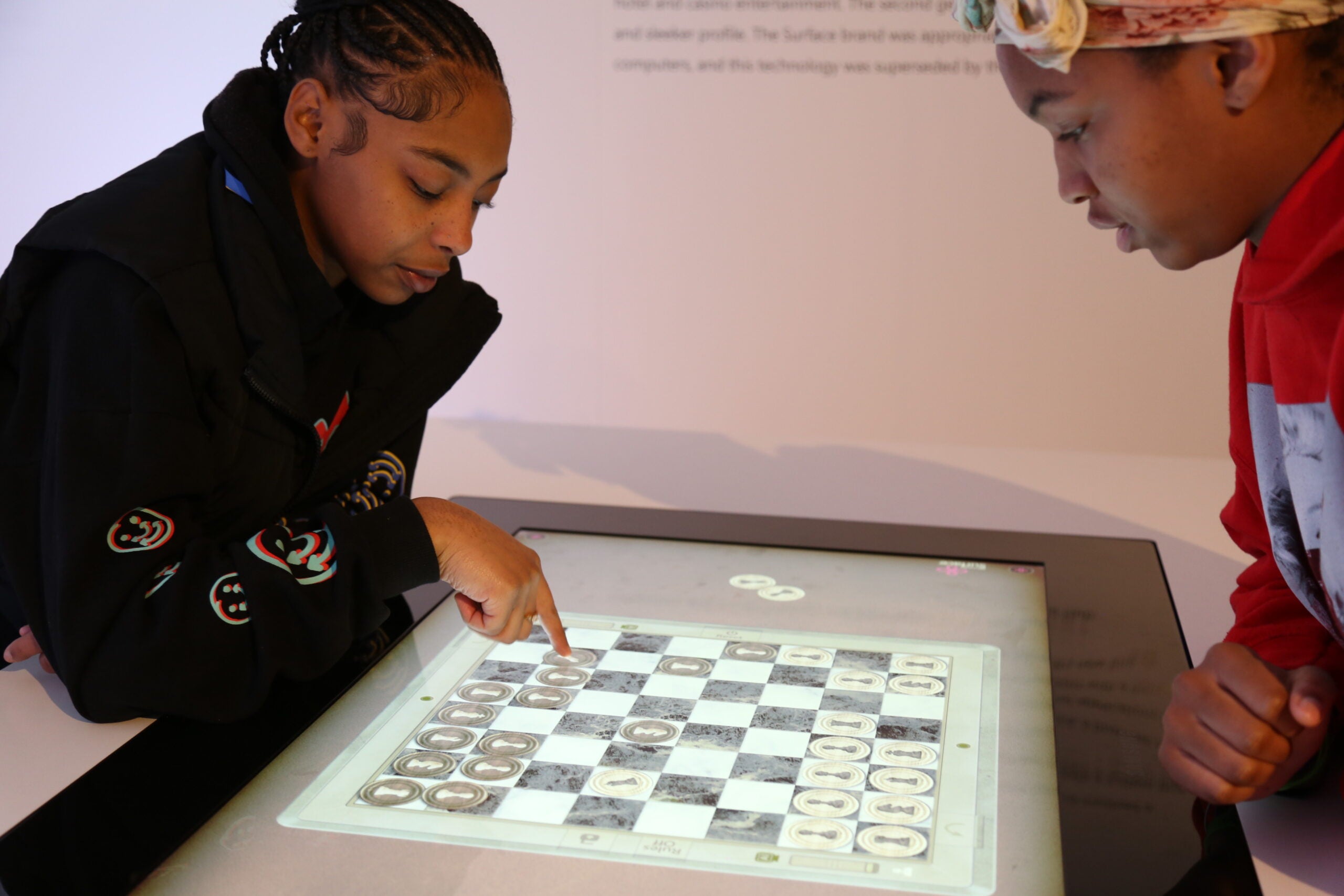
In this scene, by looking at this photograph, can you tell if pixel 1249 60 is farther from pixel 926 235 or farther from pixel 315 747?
pixel 926 235

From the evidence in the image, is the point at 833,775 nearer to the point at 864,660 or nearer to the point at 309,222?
the point at 864,660

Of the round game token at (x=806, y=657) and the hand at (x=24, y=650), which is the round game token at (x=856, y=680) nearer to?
the round game token at (x=806, y=657)

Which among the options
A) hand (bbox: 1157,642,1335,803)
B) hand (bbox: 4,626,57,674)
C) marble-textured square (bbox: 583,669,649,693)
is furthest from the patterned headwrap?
hand (bbox: 4,626,57,674)

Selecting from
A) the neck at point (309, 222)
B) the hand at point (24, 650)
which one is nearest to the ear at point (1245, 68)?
the neck at point (309, 222)

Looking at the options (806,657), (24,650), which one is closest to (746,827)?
(806,657)

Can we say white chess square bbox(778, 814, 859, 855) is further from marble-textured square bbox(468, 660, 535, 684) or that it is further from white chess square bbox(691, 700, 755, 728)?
marble-textured square bbox(468, 660, 535, 684)

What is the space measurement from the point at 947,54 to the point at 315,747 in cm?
267

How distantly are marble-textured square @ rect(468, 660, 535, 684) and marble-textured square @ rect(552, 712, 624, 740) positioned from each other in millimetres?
99

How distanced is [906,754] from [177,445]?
72cm

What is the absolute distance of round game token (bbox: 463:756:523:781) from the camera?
3.47 feet

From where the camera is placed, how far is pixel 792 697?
124 cm

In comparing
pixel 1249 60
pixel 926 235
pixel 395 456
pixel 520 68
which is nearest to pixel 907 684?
pixel 1249 60

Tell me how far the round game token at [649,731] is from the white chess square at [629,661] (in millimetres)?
122

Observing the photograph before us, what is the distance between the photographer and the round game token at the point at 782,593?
4.98 ft
